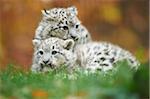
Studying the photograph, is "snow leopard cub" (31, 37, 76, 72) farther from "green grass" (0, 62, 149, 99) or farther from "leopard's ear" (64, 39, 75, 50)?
"green grass" (0, 62, 149, 99)

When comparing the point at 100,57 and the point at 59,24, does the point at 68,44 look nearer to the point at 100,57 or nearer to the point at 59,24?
the point at 59,24

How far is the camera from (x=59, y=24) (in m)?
12.5

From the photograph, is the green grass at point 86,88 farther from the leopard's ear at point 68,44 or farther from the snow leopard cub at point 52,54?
the leopard's ear at point 68,44

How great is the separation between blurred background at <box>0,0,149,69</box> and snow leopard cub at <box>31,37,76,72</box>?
6.72 meters

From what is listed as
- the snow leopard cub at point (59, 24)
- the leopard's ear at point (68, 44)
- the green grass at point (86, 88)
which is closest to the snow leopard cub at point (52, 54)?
the leopard's ear at point (68, 44)

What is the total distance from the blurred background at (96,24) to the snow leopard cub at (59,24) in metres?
6.47

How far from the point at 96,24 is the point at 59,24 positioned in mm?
9505

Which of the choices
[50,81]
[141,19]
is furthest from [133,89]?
[141,19]

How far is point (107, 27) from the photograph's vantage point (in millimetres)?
22297

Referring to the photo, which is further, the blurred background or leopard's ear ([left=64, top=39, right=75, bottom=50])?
the blurred background

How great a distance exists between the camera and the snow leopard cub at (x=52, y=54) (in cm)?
1226

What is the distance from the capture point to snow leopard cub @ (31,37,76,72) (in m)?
12.3

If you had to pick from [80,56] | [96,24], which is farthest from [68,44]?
[96,24]

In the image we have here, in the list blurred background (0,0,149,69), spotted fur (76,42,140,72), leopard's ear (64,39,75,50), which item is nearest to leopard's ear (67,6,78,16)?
leopard's ear (64,39,75,50)
